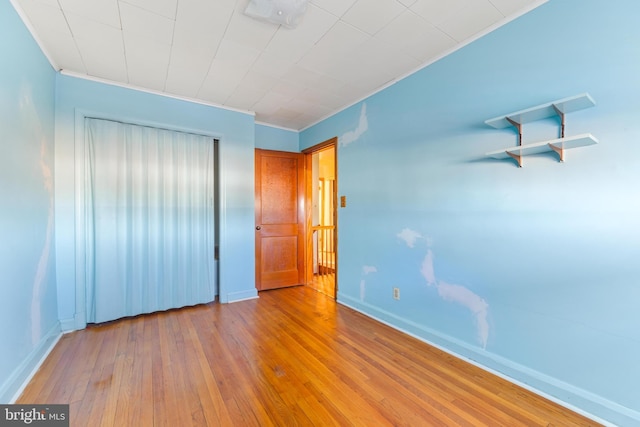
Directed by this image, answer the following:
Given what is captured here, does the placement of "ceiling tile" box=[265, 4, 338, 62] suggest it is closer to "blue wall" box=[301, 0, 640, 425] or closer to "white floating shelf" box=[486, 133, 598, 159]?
"blue wall" box=[301, 0, 640, 425]

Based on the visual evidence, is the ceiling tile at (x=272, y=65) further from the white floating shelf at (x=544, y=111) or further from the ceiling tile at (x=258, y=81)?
the white floating shelf at (x=544, y=111)

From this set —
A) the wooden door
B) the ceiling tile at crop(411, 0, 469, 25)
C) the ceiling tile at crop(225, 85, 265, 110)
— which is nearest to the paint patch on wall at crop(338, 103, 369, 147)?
the wooden door

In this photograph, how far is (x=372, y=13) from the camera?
1.83m

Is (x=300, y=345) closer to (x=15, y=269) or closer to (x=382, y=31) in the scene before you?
(x=15, y=269)

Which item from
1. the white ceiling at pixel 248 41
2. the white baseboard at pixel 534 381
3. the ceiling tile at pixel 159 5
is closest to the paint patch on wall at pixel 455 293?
the white baseboard at pixel 534 381

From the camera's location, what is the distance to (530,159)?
1796 millimetres

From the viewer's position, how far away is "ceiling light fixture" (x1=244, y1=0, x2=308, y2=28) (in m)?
1.69

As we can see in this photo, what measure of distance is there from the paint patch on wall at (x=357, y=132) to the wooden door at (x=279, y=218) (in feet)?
3.46

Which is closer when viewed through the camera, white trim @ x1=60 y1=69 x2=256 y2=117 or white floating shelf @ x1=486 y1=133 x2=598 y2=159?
white floating shelf @ x1=486 y1=133 x2=598 y2=159

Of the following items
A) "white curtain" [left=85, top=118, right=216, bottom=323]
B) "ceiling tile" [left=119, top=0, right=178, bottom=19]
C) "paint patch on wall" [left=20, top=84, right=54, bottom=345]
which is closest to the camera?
"ceiling tile" [left=119, top=0, right=178, bottom=19]

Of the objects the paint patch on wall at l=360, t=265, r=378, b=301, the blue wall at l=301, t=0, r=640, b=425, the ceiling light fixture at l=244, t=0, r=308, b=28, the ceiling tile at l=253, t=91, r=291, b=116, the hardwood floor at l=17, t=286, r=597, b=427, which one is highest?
the ceiling tile at l=253, t=91, r=291, b=116

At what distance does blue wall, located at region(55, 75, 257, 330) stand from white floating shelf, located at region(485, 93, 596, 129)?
295cm

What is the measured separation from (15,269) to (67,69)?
203 centimetres

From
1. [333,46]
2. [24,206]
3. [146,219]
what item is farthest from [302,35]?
[146,219]
